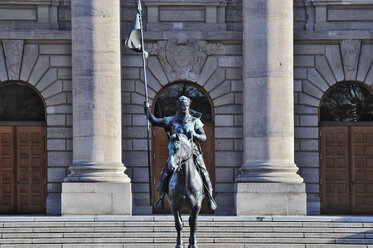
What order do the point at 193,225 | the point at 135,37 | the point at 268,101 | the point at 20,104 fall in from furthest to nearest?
the point at 20,104 → the point at 268,101 → the point at 135,37 → the point at 193,225

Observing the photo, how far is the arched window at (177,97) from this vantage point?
40.4 meters

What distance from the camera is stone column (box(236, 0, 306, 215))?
37.6 metres

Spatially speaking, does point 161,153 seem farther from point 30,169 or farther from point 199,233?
point 199,233

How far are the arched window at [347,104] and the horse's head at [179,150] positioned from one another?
1476cm

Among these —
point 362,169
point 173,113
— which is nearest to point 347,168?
point 362,169

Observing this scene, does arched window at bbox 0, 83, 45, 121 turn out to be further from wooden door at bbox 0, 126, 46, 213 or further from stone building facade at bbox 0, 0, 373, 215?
wooden door at bbox 0, 126, 46, 213

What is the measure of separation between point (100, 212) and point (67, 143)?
4039 mm

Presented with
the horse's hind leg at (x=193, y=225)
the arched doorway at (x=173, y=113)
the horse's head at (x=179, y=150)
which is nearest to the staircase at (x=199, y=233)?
the horse's hind leg at (x=193, y=225)

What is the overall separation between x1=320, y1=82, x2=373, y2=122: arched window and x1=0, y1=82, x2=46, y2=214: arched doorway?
34.5 ft

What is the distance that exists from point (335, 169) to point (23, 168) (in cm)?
1143

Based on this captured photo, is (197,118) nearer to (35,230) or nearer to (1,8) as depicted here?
(35,230)

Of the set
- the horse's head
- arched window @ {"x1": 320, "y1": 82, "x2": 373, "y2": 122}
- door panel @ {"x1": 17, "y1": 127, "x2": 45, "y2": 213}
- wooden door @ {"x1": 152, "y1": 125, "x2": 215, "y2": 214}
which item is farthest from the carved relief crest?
the horse's head

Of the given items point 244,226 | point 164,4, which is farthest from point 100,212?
point 164,4

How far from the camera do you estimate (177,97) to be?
40.5 m
